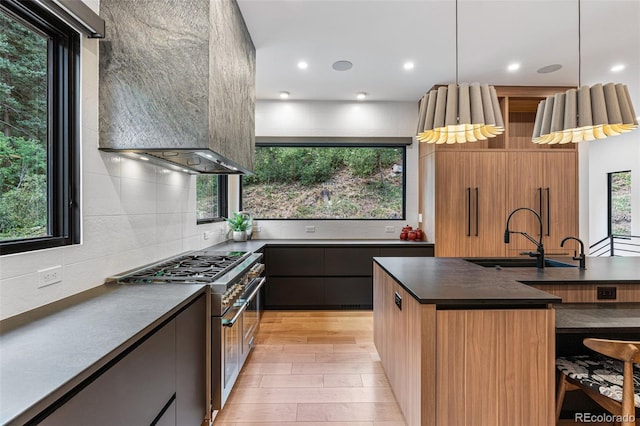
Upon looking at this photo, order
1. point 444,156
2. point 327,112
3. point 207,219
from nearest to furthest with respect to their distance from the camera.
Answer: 1. point 207,219
2. point 444,156
3. point 327,112

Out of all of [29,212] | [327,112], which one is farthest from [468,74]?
[29,212]

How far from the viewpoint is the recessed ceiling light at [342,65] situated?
3.48m

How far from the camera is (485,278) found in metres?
2.01

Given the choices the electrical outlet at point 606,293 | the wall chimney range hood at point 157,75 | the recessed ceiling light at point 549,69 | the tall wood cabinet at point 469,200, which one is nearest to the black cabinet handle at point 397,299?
the electrical outlet at point 606,293

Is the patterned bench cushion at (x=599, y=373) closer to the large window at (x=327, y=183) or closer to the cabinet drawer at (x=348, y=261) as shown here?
the cabinet drawer at (x=348, y=261)

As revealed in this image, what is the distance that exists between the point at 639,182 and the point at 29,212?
882 centimetres

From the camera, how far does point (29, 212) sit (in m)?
1.51

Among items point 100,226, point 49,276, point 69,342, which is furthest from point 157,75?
point 69,342

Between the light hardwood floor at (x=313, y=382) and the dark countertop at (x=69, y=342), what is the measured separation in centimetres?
104

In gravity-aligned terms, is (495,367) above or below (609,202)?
below

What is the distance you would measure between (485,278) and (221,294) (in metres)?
1.60

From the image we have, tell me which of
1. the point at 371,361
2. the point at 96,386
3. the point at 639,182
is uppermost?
the point at 639,182

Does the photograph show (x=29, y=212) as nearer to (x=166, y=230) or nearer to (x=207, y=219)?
(x=166, y=230)

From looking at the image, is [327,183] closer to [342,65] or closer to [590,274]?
[342,65]
